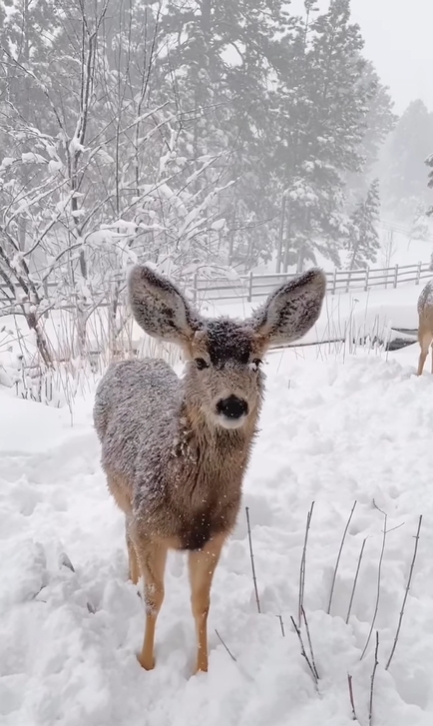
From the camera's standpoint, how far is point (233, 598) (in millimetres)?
2561

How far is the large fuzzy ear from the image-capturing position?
1.98 metres

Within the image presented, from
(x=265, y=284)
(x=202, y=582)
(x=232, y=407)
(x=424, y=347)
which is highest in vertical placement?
(x=232, y=407)

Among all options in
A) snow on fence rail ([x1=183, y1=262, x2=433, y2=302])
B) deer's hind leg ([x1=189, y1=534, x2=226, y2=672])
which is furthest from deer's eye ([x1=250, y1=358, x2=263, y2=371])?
snow on fence rail ([x1=183, y1=262, x2=433, y2=302])

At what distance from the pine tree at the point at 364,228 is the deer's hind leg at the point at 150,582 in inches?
1018

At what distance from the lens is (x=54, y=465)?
3.75 m

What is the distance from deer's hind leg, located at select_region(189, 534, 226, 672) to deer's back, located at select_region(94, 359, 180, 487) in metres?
0.42

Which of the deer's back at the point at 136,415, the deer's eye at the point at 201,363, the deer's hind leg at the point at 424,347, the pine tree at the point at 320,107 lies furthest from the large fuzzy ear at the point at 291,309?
the pine tree at the point at 320,107

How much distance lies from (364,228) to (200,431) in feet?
87.5

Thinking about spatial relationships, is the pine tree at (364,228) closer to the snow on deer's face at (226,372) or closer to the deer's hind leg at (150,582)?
the snow on deer's face at (226,372)

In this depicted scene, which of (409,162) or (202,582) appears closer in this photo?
(202,582)

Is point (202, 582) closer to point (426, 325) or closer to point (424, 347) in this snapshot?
point (424, 347)

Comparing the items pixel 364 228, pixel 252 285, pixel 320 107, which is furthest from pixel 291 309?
pixel 364 228

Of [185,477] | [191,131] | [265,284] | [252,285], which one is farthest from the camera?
[265,284]

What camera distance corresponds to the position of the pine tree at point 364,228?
25.7m
